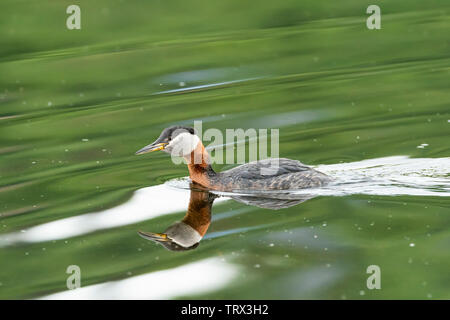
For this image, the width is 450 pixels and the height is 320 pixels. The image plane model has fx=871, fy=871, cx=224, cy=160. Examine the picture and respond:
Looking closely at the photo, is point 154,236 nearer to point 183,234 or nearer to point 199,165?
point 183,234

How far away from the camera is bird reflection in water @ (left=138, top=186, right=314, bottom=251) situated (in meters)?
9.89

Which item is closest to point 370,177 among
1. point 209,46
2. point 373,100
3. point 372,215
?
point 372,215

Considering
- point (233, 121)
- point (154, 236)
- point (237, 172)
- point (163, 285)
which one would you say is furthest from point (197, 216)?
point (233, 121)

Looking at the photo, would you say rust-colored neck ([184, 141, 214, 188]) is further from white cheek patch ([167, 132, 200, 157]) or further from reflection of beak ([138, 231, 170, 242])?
reflection of beak ([138, 231, 170, 242])

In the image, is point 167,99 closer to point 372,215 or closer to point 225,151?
point 225,151

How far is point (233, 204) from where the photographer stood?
11078 mm

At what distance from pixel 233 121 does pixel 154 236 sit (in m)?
5.46

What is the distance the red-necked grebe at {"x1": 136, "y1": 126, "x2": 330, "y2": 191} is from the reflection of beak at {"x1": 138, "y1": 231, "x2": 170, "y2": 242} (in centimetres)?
170

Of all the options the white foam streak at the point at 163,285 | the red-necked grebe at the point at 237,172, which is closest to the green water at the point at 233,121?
the white foam streak at the point at 163,285

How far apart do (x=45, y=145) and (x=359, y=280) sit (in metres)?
7.42

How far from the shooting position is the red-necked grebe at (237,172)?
37.4 ft

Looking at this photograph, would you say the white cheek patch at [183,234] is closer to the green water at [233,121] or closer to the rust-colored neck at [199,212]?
the rust-colored neck at [199,212]

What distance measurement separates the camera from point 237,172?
1170 centimetres

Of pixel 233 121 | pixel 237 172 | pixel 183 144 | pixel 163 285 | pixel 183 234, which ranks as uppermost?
pixel 183 144
